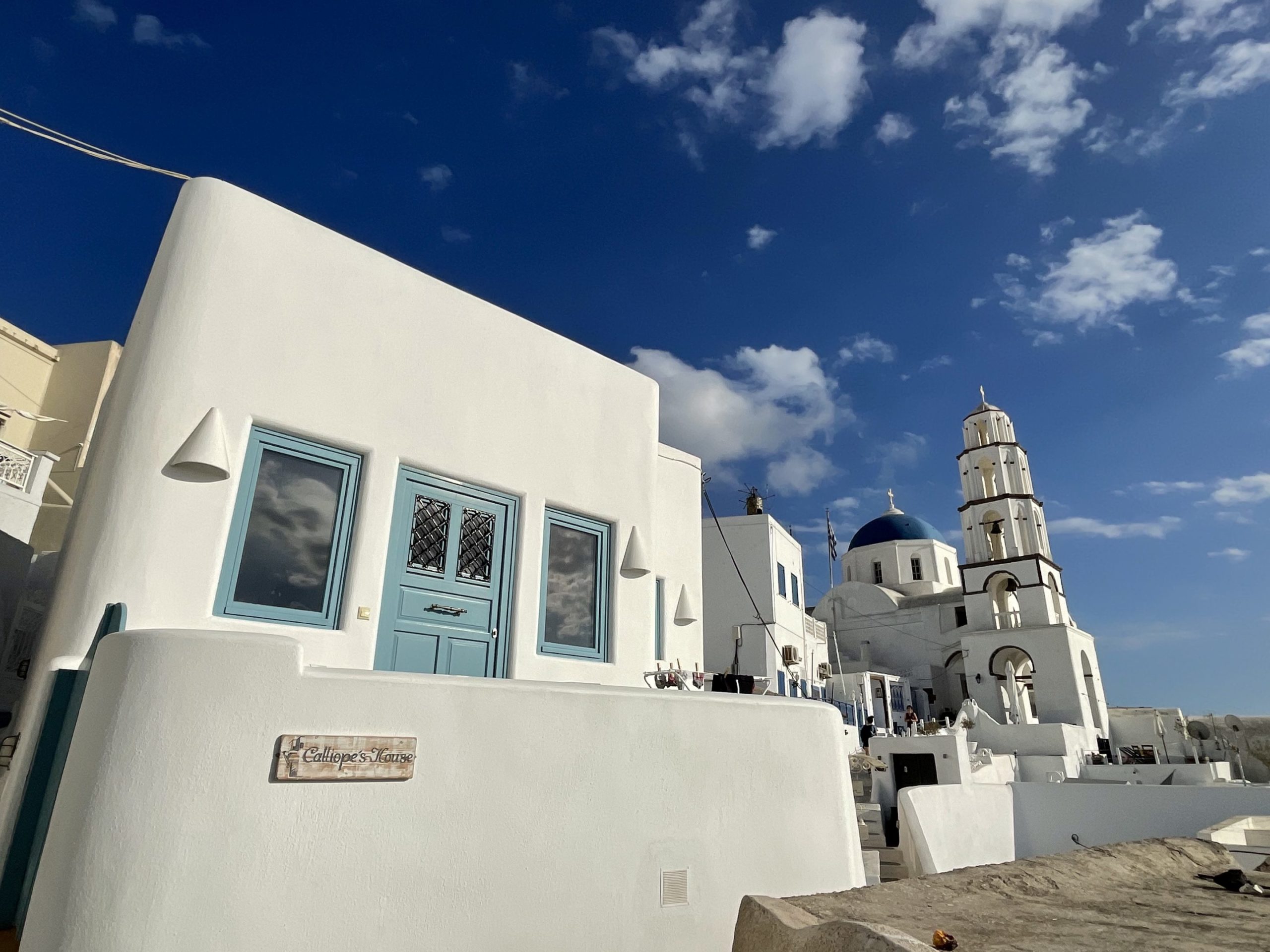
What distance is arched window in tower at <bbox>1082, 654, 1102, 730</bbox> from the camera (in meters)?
31.4

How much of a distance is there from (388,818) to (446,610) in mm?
2535

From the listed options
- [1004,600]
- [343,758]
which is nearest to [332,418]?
[343,758]

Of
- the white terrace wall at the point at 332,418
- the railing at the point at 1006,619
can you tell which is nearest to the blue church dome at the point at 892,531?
the railing at the point at 1006,619

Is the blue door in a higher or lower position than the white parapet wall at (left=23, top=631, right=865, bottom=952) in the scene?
higher

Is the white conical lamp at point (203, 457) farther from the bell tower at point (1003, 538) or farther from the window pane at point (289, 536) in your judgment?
the bell tower at point (1003, 538)

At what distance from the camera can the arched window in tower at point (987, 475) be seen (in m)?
37.1

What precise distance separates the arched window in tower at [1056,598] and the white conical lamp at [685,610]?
2915cm

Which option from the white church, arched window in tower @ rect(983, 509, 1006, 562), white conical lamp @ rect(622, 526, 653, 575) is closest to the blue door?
white conical lamp @ rect(622, 526, 653, 575)

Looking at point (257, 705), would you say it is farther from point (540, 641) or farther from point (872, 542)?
point (872, 542)

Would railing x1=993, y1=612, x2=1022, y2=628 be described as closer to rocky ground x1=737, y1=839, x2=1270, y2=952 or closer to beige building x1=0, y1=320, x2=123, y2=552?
rocky ground x1=737, y1=839, x2=1270, y2=952

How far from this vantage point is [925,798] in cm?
1240

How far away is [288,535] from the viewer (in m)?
5.71

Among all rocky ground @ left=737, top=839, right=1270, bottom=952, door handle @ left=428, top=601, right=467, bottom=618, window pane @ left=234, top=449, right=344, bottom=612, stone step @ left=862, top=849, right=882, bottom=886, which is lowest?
stone step @ left=862, top=849, right=882, bottom=886

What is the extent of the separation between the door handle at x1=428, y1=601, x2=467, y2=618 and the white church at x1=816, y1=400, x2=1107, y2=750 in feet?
91.3
